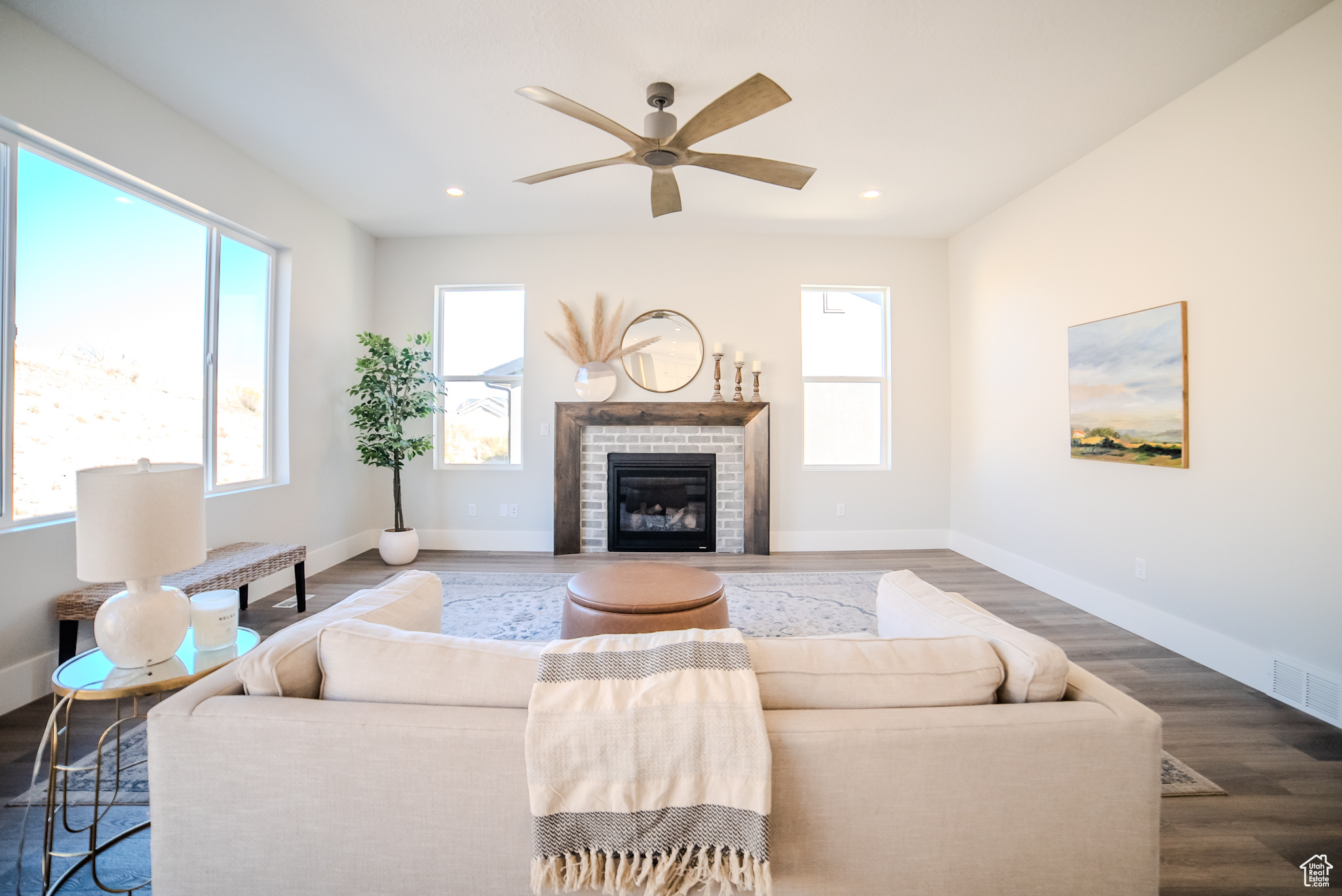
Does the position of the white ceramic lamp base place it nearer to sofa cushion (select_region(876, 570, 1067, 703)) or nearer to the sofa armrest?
the sofa armrest

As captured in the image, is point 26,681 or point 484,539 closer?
point 26,681

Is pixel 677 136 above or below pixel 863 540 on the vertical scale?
above

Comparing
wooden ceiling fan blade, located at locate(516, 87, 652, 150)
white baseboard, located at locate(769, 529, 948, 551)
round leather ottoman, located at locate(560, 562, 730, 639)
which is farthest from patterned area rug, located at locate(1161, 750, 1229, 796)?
white baseboard, located at locate(769, 529, 948, 551)

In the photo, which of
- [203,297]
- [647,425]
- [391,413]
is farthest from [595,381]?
[203,297]

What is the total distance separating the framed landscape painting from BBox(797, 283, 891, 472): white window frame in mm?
1632

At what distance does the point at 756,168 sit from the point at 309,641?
256 centimetres

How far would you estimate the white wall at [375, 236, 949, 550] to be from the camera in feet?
16.4

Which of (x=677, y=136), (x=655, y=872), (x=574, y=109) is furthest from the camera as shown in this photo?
(x=677, y=136)

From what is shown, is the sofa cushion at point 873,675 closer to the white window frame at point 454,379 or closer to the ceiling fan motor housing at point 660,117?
the ceiling fan motor housing at point 660,117

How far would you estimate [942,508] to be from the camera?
5.13 meters

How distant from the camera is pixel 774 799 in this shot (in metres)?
0.94

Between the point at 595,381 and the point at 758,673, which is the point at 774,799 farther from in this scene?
the point at 595,381

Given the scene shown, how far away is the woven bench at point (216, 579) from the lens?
7.57 ft

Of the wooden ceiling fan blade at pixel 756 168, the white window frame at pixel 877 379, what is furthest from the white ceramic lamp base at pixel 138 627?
the white window frame at pixel 877 379
